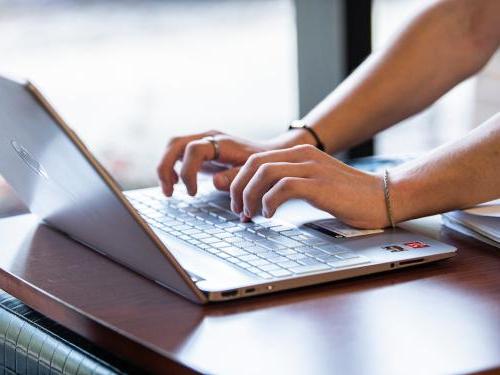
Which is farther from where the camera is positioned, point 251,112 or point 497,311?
point 251,112

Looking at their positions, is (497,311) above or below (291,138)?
below

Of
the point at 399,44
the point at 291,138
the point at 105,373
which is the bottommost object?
the point at 105,373

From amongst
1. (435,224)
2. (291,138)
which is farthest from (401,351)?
(291,138)

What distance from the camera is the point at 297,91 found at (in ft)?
9.68

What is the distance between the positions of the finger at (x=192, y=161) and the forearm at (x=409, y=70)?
243 millimetres

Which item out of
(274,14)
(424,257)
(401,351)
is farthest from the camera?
(274,14)

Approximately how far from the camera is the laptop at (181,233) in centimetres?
98

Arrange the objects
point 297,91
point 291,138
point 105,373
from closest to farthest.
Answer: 1. point 105,373
2. point 291,138
3. point 297,91

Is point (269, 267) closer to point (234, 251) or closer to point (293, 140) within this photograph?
point (234, 251)

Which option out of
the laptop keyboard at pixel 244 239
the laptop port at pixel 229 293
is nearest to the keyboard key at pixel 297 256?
the laptop keyboard at pixel 244 239

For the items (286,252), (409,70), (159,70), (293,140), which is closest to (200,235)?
(286,252)

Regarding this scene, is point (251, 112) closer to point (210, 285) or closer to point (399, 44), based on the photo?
point (399, 44)

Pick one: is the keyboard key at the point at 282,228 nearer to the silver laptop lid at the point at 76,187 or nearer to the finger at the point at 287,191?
the finger at the point at 287,191

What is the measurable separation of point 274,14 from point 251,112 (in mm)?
700
